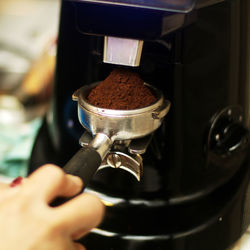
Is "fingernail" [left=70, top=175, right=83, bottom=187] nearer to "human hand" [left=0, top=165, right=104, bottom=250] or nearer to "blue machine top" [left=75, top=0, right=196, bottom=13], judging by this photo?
"human hand" [left=0, top=165, right=104, bottom=250]

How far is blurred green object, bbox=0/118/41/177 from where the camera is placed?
64 cm

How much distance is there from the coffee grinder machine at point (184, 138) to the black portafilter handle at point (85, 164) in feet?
0.17

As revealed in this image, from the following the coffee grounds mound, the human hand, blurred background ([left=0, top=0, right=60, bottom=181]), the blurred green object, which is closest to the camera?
the human hand

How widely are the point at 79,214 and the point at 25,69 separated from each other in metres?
0.84

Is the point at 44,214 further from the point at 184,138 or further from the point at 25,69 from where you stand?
the point at 25,69

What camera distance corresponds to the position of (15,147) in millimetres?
701

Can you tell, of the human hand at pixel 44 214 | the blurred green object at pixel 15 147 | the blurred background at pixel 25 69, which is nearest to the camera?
the human hand at pixel 44 214

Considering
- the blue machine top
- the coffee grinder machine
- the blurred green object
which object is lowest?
the blurred green object

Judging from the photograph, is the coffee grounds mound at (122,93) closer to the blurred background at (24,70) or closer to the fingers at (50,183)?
the fingers at (50,183)

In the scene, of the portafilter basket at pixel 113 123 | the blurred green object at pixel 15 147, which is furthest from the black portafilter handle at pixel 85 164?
the blurred green object at pixel 15 147

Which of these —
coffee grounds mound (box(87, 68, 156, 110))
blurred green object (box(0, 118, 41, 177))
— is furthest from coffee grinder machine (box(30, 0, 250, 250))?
blurred green object (box(0, 118, 41, 177))

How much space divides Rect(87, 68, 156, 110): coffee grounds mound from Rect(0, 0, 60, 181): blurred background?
0.37m

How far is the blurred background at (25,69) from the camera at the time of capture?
767mm

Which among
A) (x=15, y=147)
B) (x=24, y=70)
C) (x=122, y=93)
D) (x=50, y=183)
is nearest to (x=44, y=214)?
(x=50, y=183)
